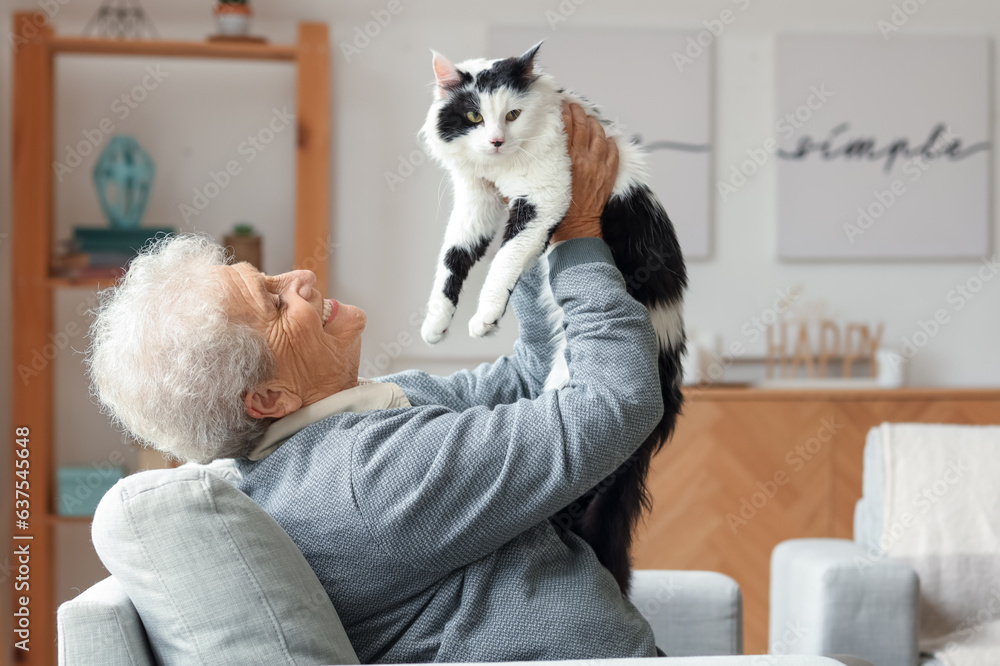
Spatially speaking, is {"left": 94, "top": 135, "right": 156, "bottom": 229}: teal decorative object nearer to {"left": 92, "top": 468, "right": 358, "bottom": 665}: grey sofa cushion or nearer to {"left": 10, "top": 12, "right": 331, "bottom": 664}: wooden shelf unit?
{"left": 10, "top": 12, "right": 331, "bottom": 664}: wooden shelf unit

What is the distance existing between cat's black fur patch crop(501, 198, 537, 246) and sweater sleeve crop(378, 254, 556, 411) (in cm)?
7

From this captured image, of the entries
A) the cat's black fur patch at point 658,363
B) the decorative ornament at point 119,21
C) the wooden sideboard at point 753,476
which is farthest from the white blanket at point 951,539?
the decorative ornament at point 119,21

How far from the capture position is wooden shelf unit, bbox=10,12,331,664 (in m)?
2.82

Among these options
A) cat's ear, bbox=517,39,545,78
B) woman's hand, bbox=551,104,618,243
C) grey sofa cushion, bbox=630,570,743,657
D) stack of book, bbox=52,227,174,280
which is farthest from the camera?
stack of book, bbox=52,227,174,280

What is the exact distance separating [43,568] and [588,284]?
97.5 inches

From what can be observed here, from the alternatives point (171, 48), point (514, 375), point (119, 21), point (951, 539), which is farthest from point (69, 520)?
point (951, 539)

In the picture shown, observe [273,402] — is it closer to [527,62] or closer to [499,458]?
[499,458]

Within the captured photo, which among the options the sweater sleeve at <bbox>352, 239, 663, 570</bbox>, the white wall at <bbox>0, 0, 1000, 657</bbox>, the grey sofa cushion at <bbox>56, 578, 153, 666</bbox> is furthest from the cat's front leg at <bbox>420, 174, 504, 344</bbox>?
the white wall at <bbox>0, 0, 1000, 657</bbox>

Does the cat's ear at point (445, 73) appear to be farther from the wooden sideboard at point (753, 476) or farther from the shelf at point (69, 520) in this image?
the shelf at point (69, 520)

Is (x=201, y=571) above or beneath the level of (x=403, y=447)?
beneath

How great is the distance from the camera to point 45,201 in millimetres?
2844

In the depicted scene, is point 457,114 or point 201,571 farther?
point 457,114

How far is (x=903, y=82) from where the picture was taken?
329 centimetres

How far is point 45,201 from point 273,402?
6.80 feet
